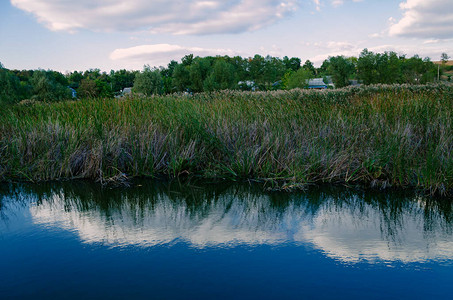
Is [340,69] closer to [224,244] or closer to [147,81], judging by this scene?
[147,81]

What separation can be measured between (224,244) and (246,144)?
2762mm

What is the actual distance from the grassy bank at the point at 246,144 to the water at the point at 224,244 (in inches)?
17.3

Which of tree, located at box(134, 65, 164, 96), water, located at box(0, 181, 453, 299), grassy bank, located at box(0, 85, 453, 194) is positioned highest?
tree, located at box(134, 65, 164, 96)

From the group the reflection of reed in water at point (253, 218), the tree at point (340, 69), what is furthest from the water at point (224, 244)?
the tree at point (340, 69)

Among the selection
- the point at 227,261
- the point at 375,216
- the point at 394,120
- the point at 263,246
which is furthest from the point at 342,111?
the point at 227,261

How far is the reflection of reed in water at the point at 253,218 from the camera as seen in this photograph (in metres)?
3.76

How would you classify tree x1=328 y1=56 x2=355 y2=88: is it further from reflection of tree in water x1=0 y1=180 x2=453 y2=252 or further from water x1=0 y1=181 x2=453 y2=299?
water x1=0 y1=181 x2=453 y2=299

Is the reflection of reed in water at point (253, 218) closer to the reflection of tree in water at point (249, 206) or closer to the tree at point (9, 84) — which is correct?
the reflection of tree in water at point (249, 206)

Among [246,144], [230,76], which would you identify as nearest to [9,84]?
[230,76]

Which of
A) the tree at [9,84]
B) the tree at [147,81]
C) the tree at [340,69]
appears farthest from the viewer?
the tree at [340,69]

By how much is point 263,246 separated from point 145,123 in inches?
154

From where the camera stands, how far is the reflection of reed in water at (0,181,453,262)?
3.76 m

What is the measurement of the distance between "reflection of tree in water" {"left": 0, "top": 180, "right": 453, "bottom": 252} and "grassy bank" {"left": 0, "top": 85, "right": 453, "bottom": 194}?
0.33m

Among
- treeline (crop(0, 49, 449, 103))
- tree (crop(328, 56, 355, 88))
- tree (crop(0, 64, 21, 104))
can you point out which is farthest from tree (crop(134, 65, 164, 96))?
Answer: tree (crop(328, 56, 355, 88))
